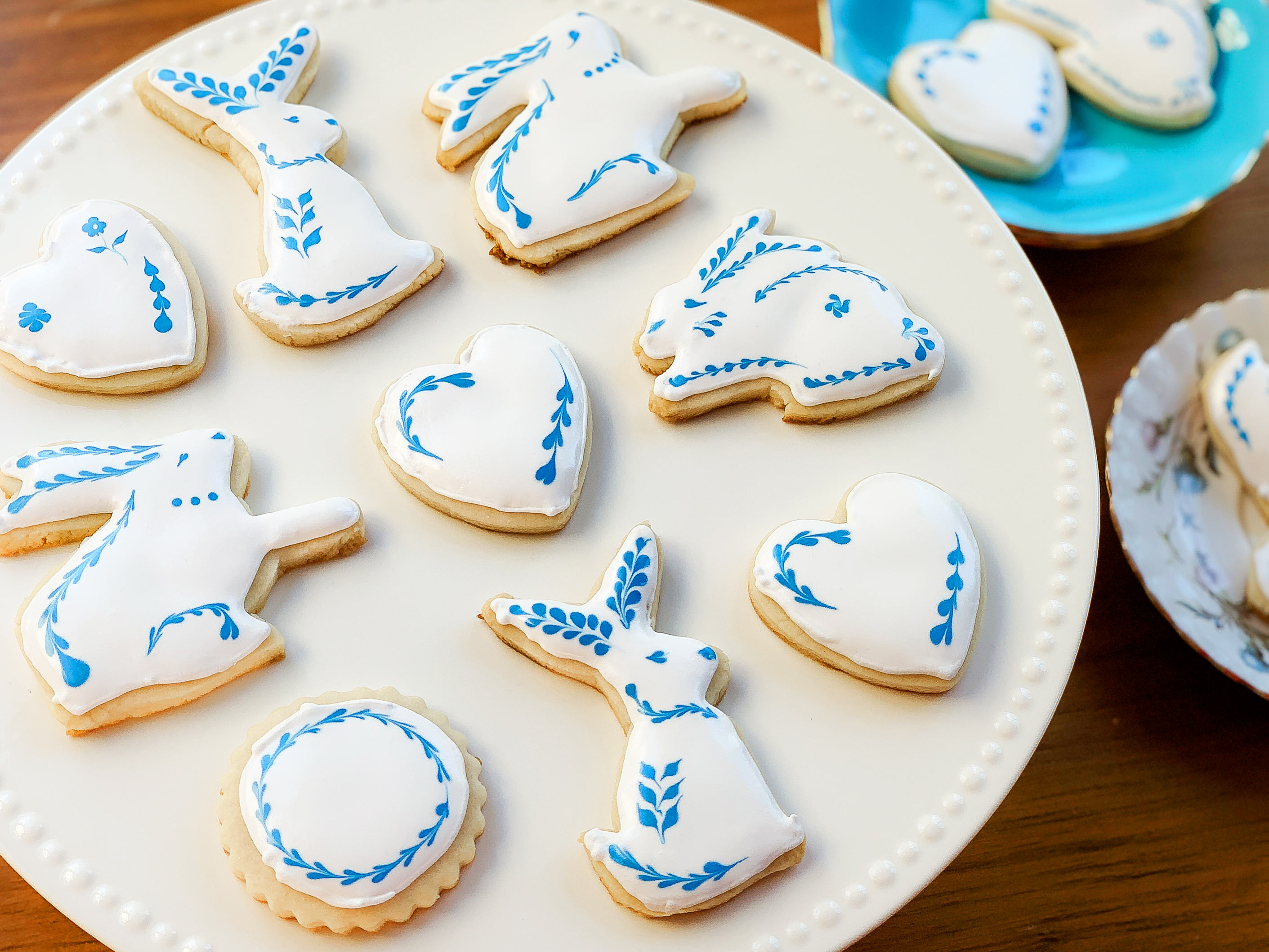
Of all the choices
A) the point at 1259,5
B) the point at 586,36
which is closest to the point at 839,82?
the point at 586,36

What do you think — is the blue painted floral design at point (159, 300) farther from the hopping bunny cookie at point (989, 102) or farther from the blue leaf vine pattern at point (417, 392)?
the hopping bunny cookie at point (989, 102)

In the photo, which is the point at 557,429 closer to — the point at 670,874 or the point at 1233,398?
the point at 670,874

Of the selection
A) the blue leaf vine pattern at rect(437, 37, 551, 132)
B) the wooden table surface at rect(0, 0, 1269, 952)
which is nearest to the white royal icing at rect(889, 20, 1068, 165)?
the wooden table surface at rect(0, 0, 1269, 952)

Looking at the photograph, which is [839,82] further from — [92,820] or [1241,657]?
[92,820]

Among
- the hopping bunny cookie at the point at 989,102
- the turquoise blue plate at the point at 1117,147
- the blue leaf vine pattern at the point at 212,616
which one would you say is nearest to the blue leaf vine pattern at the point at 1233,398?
the turquoise blue plate at the point at 1117,147

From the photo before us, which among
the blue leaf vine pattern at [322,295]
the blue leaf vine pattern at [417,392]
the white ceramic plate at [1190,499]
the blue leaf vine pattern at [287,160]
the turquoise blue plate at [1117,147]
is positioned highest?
the blue leaf vine pattern at [287,160]

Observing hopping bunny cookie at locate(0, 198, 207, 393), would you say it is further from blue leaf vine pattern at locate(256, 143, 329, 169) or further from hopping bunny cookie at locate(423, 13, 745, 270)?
hopping bunny cookie at locate(423, 13, 745, 270)
